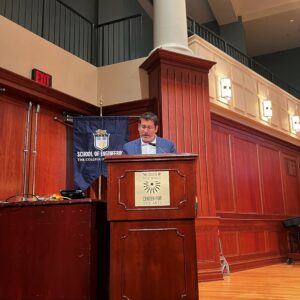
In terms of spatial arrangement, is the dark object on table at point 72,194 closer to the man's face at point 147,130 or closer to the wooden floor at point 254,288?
the man's face at point 147,130

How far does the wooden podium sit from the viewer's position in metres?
1.87

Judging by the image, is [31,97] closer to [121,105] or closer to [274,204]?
[121,105]

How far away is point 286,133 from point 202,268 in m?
4.79

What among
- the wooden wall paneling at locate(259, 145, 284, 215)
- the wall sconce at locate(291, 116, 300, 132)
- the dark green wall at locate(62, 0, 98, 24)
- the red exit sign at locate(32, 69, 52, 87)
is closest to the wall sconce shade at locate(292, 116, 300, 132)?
the wall sconce at locate(291, 116, 300, 132)

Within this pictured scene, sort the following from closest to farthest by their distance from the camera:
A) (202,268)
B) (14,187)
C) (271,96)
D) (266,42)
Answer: (14,187) < (202,268) < (271,96) < (266,42)

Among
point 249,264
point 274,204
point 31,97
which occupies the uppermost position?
point 31,97

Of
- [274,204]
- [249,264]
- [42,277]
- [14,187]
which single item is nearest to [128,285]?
[42,277]

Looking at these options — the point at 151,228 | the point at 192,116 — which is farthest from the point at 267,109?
the point at 151,228

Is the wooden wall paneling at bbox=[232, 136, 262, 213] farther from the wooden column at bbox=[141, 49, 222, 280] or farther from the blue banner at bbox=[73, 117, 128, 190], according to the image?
the blue banner at bbox=[73, 117, 128, 190]

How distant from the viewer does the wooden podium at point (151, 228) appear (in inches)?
73.4

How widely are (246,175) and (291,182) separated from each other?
2.12 m

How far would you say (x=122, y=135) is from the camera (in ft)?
16.6

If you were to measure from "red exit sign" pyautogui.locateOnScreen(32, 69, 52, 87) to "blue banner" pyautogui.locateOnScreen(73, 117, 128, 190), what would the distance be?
618 millimetres

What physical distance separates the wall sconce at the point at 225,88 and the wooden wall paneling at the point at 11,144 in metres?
3.26
